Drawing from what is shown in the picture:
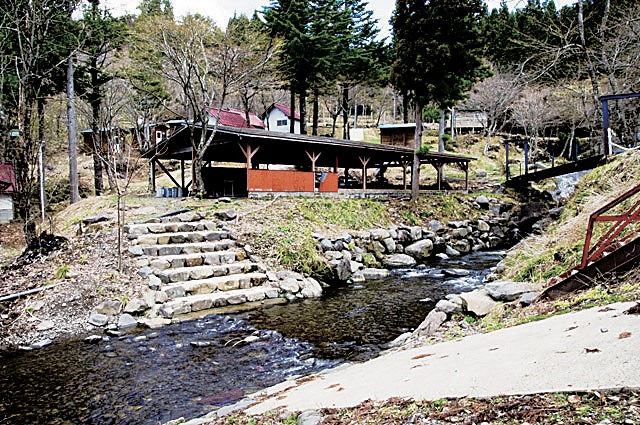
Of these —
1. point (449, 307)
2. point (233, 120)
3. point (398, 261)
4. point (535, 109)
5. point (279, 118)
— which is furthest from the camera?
point (279, 118)

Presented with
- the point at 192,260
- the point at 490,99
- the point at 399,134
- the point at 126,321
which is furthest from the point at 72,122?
the point at 490,99

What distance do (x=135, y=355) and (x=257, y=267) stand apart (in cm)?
437

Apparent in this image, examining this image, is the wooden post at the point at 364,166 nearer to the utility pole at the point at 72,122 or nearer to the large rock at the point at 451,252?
the large rock at the point at 451,252

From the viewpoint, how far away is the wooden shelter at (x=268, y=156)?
615 inches

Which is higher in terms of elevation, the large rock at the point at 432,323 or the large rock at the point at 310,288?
the large rock at the point at 432,323

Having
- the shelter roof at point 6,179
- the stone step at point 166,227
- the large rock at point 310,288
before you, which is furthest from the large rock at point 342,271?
the shelter roof at point 6,179

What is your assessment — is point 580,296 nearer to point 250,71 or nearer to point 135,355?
point 135,355

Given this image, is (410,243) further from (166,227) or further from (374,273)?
(166,227)

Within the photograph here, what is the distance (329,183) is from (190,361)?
41.8ft

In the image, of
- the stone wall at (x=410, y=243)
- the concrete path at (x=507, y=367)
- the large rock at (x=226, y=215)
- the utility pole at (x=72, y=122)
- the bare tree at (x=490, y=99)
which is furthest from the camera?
the bare tree at (x=490, y=99)

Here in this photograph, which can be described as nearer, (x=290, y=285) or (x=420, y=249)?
(x=290, y=285)

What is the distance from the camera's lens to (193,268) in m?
9.53

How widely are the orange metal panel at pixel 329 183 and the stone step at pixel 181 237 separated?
7.32 m

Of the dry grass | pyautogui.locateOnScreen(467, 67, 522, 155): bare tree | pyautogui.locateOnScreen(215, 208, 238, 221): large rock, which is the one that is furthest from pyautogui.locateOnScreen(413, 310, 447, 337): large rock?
pyautogui.locateOnScreen(467, 67, 522, 155): bare tree
